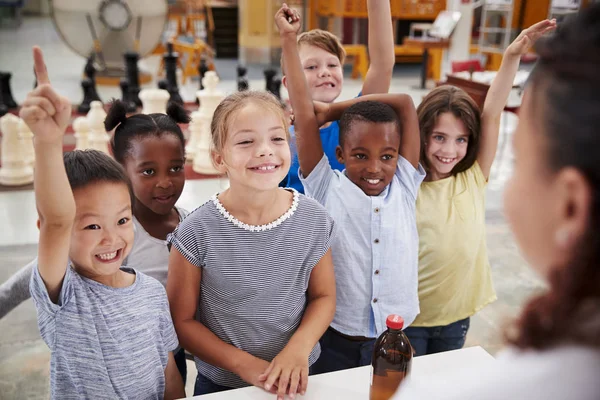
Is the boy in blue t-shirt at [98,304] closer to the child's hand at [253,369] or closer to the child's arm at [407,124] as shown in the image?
the child's hand at [253,369]

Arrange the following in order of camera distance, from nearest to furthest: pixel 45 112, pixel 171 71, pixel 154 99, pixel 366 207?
pixel 45 112
pixel 366 207
pixel 154 99
pixel 171 71

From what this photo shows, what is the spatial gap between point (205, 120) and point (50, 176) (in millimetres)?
2958

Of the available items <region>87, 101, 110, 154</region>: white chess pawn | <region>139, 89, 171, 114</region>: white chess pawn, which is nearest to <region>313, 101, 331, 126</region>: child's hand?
<region>139, 89, 171, 114</region>: white chess pawn

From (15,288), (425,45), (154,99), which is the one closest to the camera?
(15,288)

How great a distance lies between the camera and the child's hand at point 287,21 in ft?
4.83

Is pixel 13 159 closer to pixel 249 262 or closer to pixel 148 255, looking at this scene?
pixel 148 255

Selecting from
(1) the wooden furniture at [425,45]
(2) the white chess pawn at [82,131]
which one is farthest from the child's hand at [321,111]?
(1) the wooden furniture at [425,45]

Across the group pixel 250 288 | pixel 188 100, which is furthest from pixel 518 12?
pixel 250 288

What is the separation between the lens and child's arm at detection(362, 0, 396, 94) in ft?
5.97

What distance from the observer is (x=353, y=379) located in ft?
3.74

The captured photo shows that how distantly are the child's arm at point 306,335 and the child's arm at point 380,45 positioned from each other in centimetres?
83

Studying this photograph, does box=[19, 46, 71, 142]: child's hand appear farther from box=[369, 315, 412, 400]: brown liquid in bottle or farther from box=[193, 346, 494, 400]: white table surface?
box=[369, 315, 412, 400]: brown liquid in bottle

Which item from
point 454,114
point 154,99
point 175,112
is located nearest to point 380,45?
point 454,114

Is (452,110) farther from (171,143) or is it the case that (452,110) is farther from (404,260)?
(171,143)
